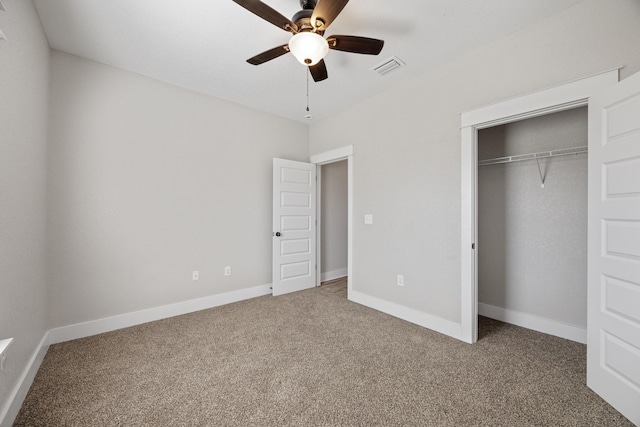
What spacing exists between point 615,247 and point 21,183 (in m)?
4.03

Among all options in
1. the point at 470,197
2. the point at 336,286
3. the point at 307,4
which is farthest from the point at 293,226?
the point at 307,4

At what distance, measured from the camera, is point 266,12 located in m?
1.59

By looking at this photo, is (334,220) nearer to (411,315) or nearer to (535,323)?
(411,315)

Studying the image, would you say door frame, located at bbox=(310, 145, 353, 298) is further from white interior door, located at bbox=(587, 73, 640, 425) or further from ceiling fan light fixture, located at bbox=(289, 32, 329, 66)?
white interior door, located at bbox=(587, 73, 640, 425)

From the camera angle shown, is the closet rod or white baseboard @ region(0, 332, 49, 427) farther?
the closet rod

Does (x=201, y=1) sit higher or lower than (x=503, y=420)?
higher

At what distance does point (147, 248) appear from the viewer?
296 cm

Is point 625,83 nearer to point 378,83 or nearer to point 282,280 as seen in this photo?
point 378,83

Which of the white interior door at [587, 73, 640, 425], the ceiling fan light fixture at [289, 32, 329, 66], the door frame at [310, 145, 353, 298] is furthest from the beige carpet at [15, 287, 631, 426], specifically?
the ceiling fan light fixture at [289, 32, 329, 66]

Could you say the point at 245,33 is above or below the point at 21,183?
above

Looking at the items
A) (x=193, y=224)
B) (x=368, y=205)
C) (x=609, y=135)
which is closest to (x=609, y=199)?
(x=609, y=135)

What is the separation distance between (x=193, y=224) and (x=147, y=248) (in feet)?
1.85

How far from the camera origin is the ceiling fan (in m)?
1.54

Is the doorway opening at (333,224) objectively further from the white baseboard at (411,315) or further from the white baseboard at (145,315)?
the white baseboard at (145,315)
